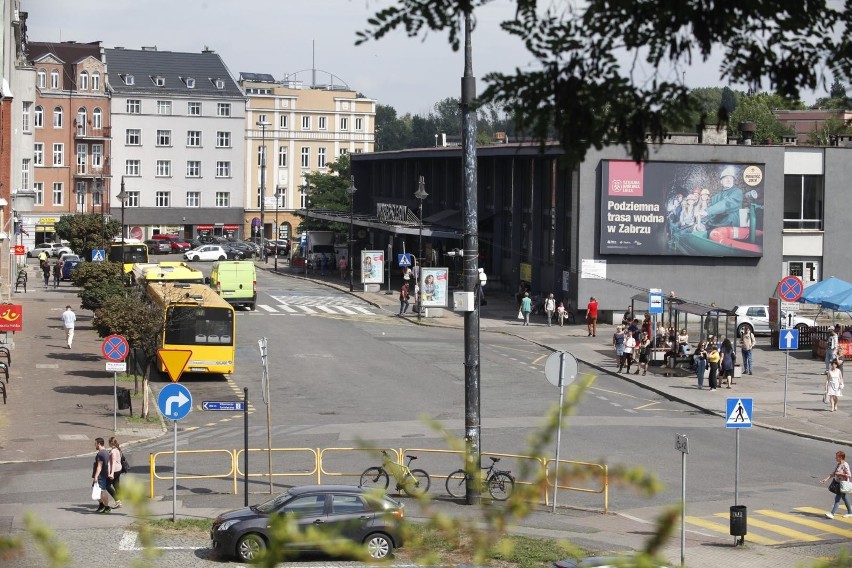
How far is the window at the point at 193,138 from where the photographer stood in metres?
116

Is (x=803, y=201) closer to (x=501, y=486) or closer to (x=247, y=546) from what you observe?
(x=501, y=486)

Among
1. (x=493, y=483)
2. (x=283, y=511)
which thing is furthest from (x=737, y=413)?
(x=283, y=511)

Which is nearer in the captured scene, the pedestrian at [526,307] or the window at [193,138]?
the pedestrian at [526,307]

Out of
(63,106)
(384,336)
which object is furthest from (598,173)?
(63,106)

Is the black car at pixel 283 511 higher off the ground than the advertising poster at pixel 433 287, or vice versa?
the advertising poster at pixel 433 287

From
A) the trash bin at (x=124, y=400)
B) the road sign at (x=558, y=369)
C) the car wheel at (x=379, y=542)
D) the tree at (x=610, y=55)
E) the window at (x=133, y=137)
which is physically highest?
the window at (x=133, y=137)

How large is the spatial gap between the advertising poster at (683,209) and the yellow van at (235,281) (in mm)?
15966

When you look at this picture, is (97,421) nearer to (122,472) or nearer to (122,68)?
(122,472)

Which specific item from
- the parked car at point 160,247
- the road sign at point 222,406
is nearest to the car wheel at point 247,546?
the road sign at point 222,406

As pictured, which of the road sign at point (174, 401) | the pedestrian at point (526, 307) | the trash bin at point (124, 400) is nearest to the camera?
the road sign at point (174, 401)

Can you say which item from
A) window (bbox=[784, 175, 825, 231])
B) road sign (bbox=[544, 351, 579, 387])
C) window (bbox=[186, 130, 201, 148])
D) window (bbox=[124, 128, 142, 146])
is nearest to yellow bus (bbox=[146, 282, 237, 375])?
road sign (bbox=[544, 351, 579, 387])

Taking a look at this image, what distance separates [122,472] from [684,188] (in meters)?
36.8

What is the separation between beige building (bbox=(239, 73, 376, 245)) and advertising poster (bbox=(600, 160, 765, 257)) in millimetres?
70670

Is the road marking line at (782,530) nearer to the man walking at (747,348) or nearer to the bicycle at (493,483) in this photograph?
the bicycle at (493,483)
